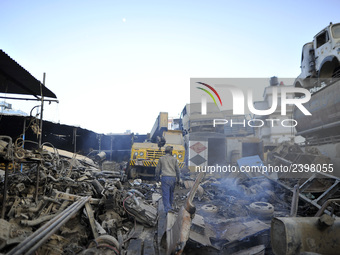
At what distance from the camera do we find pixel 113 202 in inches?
203

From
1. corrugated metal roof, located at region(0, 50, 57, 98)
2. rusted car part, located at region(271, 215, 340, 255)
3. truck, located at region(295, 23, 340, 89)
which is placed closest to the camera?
rusted car part, located at region(271, 215, 340, 255)

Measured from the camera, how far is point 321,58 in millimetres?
10359

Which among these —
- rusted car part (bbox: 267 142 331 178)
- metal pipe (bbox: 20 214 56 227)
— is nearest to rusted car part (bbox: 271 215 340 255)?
metal pipe (bbox: 20 214 56 227)

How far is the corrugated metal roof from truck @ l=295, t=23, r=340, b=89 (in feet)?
34.9

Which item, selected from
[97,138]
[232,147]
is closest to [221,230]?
[232,147]

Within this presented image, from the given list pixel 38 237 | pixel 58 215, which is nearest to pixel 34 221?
pixel 58 215

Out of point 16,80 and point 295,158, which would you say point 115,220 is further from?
point 295,158

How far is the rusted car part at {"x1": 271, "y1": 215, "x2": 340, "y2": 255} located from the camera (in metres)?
2.76

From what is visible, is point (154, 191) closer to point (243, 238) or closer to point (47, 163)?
point (47, 163)

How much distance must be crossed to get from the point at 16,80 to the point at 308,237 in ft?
23.2

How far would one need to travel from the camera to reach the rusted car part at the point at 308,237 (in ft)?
9.07

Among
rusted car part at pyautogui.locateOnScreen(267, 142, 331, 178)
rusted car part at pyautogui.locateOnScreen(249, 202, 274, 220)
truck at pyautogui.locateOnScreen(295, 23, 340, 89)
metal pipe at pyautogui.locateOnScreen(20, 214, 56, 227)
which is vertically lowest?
rusted car part at pyautogui.locateOnScreen(249, 202, 274, 220)

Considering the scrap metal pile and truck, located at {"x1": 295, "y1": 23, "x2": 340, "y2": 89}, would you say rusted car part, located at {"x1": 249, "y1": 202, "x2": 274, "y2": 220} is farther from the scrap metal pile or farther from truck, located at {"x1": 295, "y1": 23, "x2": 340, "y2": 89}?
truck, located at {"x1": 295, "y1": 23, "x2": 340, "y2": 89}

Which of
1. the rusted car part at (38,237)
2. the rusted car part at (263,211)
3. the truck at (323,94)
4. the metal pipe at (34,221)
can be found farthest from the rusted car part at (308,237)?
the truck at (323,94)
